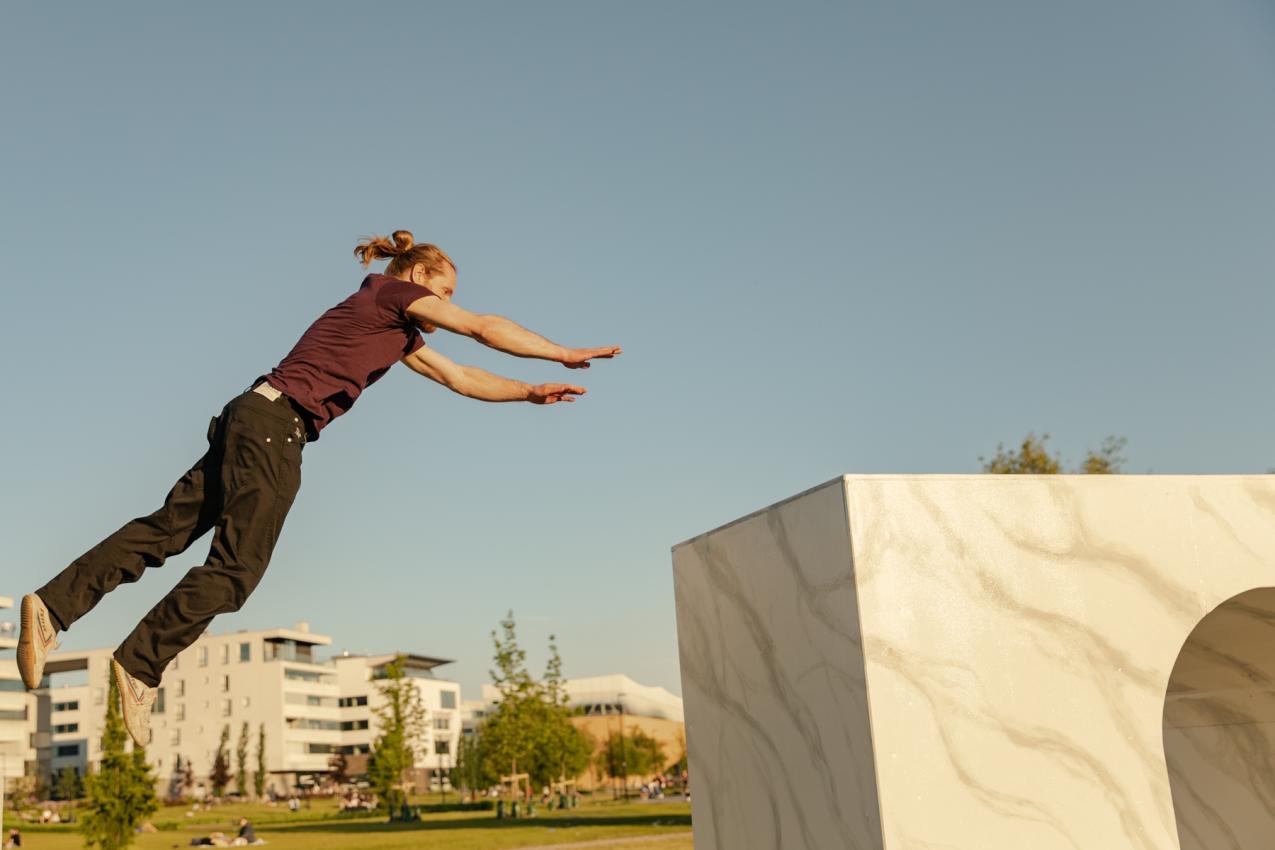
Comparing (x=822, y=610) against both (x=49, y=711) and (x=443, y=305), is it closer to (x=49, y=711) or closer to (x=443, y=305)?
(x=443, y=305)

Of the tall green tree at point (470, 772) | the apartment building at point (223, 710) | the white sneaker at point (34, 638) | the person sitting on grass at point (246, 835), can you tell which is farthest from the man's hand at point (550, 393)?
the apartment building at point (223, 710)

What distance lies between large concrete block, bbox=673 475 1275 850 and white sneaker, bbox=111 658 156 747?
2.50 meters

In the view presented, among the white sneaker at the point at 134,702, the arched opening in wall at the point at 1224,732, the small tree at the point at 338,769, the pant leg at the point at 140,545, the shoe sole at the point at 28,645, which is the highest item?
the pant leg at the point at 140,545

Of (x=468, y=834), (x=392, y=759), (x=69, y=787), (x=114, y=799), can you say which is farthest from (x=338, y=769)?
(x=114, y=799)

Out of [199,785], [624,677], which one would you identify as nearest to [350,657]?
[199,785]

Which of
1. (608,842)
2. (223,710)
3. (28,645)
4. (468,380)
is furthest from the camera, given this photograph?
(223,710)

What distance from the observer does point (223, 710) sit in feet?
300

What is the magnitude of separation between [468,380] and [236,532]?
1393mm

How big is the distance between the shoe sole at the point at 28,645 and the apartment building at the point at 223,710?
92.0 m

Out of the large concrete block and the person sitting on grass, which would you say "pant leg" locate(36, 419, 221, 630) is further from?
the person sitting on grass

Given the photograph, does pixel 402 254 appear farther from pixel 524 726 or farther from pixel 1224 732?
pixel 524 726

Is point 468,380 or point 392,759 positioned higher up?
point 468,380

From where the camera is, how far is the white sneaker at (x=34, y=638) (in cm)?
358

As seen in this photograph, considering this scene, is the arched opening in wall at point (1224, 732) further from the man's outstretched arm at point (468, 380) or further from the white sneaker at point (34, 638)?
the white sneaker at point (34, 638)
